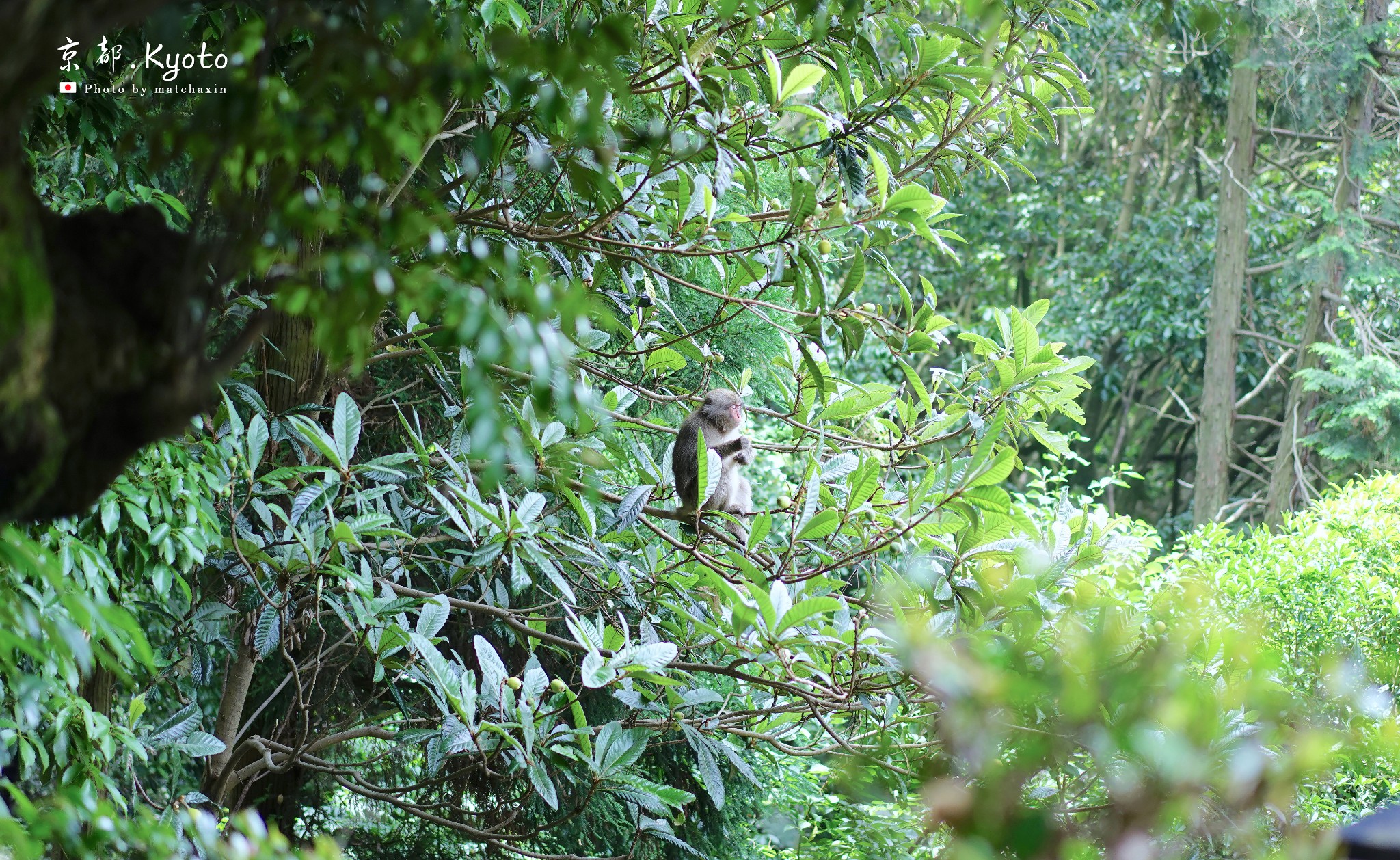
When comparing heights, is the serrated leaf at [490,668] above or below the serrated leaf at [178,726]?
above

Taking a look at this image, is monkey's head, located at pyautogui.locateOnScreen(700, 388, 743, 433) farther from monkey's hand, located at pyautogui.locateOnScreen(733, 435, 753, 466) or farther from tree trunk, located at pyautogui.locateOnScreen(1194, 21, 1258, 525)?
tree trunk, located at pyautogui.locateOnScreen(1194, 21, 1258, 525)

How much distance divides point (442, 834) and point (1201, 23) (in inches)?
161

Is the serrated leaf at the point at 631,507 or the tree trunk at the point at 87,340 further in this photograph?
the serrated leaf at the point at 631,507

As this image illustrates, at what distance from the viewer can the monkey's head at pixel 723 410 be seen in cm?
359

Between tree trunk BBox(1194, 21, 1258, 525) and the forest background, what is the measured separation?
4038 mm

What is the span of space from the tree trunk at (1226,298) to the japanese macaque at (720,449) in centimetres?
709

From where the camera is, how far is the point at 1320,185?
10453 millimetres

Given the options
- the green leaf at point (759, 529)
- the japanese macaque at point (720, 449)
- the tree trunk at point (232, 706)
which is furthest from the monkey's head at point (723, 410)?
the tree trunk at point (232, 706)

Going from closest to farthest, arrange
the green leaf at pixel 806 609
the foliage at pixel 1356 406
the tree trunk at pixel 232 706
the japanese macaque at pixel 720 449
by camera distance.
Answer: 1. the green leaf at pixel 806 609
2. the tree trunk at pixel 232 706
3. the japanese macaque at pixel 720 449
4. the foliage at pixel 1356 406

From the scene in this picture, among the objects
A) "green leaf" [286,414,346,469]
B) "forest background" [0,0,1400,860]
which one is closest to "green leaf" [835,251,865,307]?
"forest background" [0,0,1400,860]

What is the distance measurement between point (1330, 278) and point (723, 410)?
751cm

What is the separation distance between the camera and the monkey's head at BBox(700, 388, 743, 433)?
11.8 feet

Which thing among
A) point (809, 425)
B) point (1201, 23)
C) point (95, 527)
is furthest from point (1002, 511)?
point (95, 527)

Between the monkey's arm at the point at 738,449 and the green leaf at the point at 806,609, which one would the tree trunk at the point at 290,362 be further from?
the green leaf at the point at 806,609
